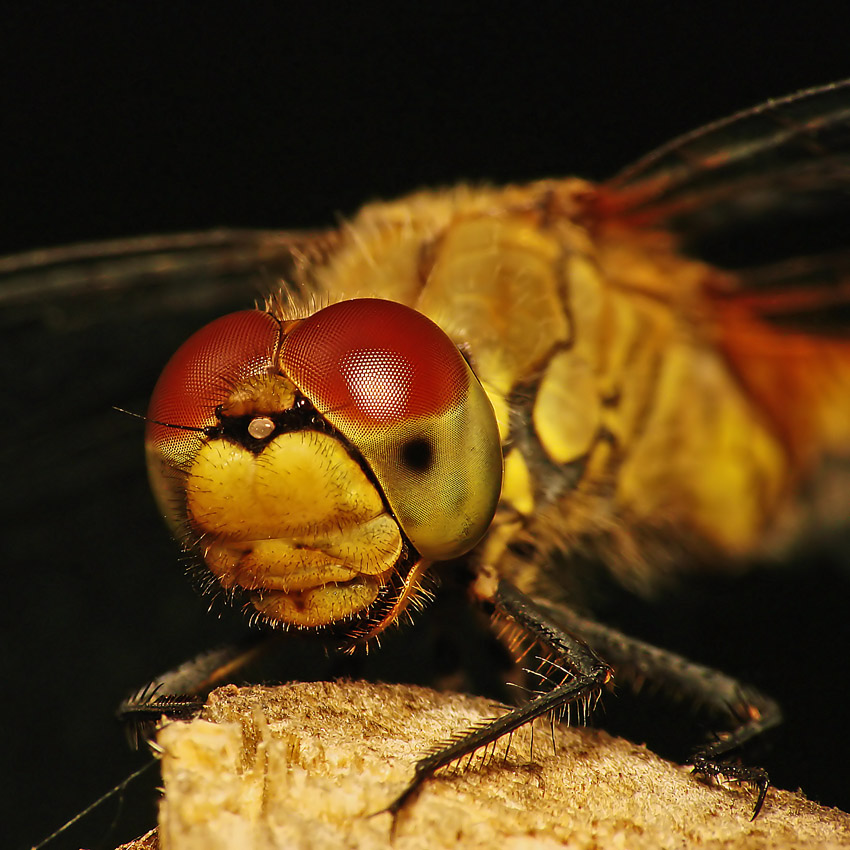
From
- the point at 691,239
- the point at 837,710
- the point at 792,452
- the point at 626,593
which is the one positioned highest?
the point at 691,239

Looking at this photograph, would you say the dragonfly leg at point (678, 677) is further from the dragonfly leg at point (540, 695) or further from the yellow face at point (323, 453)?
the yellow face at point (323, 453)

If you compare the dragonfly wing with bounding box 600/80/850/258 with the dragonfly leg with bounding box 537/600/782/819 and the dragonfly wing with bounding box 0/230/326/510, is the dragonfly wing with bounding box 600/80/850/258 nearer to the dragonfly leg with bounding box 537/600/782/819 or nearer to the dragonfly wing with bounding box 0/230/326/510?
the dragonfly wing with bounding box 0/230/326/510

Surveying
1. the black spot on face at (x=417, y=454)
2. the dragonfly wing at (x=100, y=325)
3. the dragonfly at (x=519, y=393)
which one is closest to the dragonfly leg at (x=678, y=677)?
the dragonfly at (x=519, y=393)

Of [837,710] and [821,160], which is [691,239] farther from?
[837,710]

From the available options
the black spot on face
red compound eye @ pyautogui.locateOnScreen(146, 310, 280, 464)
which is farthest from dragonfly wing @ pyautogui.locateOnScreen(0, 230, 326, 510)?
the black spot on face

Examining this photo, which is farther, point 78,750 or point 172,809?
point 78,750

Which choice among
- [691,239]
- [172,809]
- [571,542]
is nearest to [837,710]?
[571,542]

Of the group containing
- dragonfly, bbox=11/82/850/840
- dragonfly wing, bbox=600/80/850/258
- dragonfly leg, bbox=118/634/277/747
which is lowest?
dragonfly leg, bbox=118/634/277/747

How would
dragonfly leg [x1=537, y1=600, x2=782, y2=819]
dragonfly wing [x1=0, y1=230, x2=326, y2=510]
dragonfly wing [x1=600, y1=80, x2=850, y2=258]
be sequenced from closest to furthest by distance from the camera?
dragonfly leg [x1=537, y1=600, x2=782, y2=819] → dragonfly wing [x1=600, y1=80, x2=850, y2=258] → dragonfly wing [x1=0, y1=230, x2=326, y2=510]
